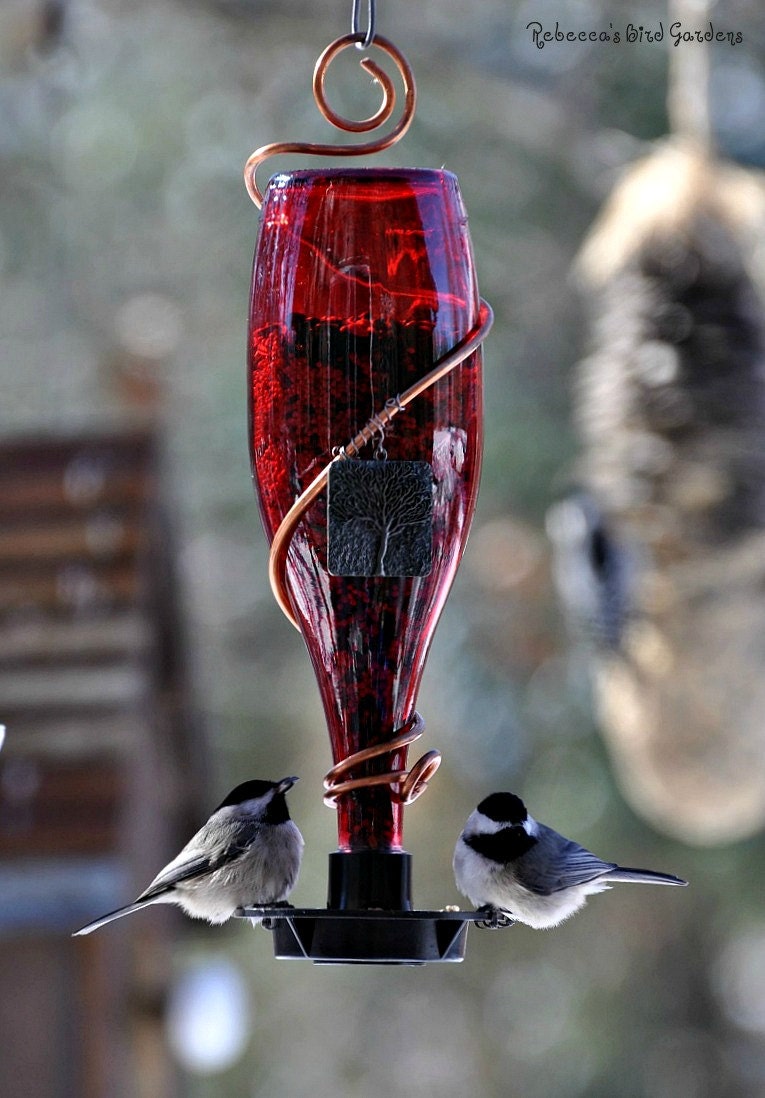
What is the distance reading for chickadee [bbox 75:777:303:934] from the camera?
254cm

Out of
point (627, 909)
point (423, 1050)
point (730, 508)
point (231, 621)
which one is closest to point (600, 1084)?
point (627, 909)

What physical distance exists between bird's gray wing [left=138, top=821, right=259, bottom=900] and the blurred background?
5.80 feet

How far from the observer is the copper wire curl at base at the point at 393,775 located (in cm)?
238

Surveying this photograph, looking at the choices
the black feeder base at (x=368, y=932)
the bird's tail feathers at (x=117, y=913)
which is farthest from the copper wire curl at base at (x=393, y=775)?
the bird's tail feathers at (x=117, y=913)

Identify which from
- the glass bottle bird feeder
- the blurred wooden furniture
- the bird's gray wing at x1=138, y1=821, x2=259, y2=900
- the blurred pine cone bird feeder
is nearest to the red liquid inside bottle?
the glass bottle bird feeder

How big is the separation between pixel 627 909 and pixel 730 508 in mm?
4823

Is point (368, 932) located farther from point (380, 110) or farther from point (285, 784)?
point (380, 110)

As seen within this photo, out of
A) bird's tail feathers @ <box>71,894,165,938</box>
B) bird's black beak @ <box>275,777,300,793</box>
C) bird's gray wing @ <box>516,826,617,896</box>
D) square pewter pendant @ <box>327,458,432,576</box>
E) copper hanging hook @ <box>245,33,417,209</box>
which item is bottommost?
bird's tail feathers @ <box>71,894,165,938</box>

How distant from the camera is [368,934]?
2.22m

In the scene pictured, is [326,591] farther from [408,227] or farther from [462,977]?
[462,977]

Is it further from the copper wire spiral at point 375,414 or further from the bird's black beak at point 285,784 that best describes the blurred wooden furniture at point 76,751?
the copper wire spiral at point 375,414

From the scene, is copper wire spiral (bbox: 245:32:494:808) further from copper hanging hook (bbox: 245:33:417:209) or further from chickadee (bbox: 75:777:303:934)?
chickadee (bbox: 75:777:303:934)

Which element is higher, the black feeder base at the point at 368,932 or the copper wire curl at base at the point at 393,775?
the copper wire curl at base at the point at 393,775

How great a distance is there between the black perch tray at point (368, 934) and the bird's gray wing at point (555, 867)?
0.39 meters
